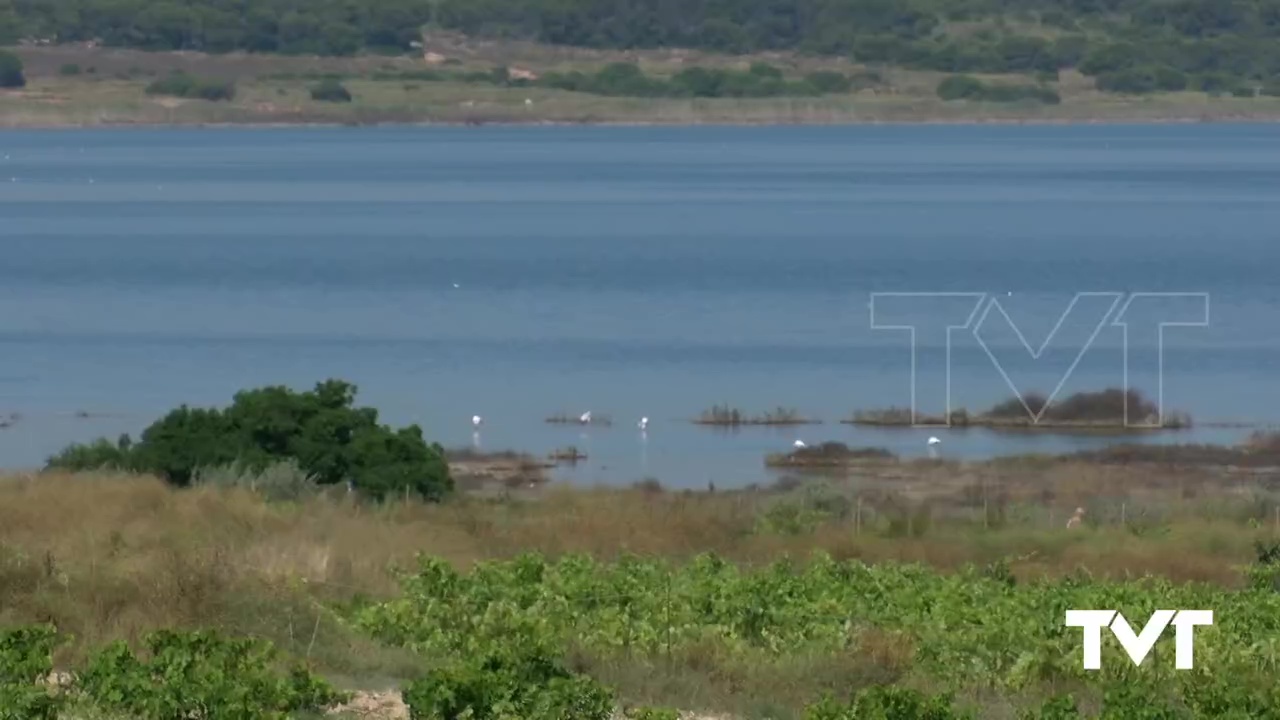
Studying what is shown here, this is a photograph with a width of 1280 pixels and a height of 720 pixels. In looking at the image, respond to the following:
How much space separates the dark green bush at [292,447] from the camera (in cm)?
2572

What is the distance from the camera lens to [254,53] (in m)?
190

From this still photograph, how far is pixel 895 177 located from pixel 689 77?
46187 millimetres

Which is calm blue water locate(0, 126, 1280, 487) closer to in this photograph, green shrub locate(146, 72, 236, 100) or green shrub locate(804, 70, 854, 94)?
green shrub locate(146, 72, 236, 100)

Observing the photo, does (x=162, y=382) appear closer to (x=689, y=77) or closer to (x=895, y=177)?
(x=895, y=177)

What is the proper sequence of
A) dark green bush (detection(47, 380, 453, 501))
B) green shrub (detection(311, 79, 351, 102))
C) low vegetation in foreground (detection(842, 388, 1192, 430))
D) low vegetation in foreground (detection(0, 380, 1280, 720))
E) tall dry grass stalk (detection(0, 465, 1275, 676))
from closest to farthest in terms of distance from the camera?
low vegetation in foreground (detection(0, 380, 1280, 720))
tall dry grass stalk (detection(0, 465, 1275, 676))
dark green bush (detection(47, 380, 453, 501))
low vegetation in foreground (detection(842, 388, 1192, 430))
green shrub (detection(311, 79, 351, 102))

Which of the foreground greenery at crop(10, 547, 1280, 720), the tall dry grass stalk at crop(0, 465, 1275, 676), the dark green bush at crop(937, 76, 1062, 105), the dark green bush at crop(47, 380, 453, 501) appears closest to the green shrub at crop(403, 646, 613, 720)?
the foreground greenery at crop(10, 547, 1280, 720)

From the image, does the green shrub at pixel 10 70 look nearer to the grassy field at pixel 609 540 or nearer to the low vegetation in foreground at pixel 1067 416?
the low vegetation in foreground at pixel 1067 416

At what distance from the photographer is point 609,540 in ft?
72.2

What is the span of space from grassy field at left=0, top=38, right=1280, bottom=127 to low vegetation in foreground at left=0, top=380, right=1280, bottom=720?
155168 millimetres

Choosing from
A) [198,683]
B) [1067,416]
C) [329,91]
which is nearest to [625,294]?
[1067,416]

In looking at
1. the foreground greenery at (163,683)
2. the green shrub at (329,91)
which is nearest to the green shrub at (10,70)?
the green shrub at (329,91)

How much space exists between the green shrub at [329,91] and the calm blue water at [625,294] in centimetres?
3144

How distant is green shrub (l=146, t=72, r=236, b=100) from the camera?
178 m

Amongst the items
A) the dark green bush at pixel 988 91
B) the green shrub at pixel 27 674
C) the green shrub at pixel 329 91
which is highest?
the green shrub at pixel 27 674
